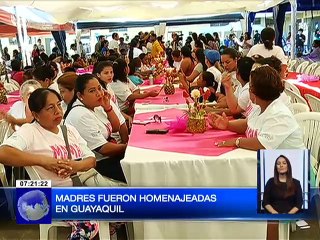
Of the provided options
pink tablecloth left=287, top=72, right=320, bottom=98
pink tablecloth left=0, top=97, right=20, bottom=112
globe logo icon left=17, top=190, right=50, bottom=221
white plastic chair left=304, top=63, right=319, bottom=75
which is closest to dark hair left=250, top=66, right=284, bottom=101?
globe logo icon left=17, top=190, right=50, bottom=221

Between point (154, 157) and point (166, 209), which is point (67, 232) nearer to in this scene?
point (154, 157)

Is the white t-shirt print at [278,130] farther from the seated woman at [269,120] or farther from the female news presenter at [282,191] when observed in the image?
the female news presenter at [282,191]

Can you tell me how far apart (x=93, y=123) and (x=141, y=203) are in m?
1.02

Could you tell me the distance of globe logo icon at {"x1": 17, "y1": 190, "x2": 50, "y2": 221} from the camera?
1543 mm

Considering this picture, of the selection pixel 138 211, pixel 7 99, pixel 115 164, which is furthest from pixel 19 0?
pixel 138 211

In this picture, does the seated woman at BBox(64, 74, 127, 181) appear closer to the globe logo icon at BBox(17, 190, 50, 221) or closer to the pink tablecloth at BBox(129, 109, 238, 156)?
the pink tablecloth at BBox(129, 109, 238, 156)

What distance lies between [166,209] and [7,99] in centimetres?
325

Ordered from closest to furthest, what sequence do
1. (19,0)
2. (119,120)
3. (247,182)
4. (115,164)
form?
1. (247,182)
2. (115,164)
3. (119,120)
4. (19,0)

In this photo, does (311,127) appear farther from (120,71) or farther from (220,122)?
(120,71)

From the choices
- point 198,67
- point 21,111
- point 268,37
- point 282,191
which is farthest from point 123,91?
point 282,191

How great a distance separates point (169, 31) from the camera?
18562 mm

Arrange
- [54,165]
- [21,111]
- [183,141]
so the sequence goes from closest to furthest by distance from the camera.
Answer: [54,165]
[183,141]
[21,111]

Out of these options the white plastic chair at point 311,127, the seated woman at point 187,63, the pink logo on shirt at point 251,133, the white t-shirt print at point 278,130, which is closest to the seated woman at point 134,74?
the seated woman at point 187,63

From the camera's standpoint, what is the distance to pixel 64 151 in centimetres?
201
